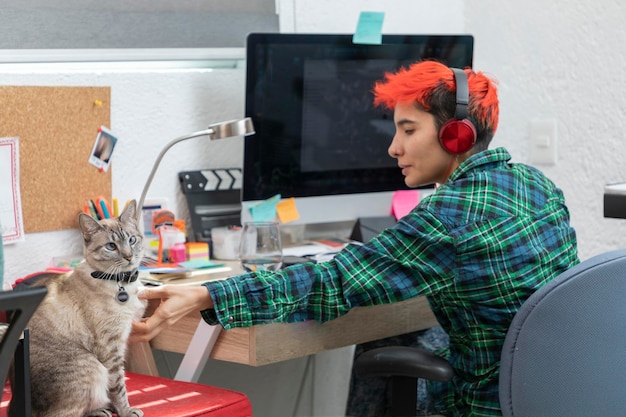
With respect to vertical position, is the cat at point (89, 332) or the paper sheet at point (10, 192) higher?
the paper sheet at point (10, 192)

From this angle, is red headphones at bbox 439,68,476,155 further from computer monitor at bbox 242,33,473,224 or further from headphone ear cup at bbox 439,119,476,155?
computer monitor at bbox 242,33,473,224

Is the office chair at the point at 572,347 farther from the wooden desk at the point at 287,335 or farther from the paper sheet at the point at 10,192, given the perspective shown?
the paper sheet at the point at 10,192

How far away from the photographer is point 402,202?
2.46 metres

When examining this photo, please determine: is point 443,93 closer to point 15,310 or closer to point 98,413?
point 98,413

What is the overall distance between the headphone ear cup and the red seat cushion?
2.00 ft

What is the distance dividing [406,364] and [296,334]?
251 millimetres

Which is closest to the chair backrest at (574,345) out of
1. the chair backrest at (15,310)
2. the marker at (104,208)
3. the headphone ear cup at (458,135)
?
the headphone ear cup at (458,135)

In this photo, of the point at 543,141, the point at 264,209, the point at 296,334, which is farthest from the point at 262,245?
the point at 543,141

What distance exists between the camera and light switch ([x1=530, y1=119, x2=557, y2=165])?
99.2 inches

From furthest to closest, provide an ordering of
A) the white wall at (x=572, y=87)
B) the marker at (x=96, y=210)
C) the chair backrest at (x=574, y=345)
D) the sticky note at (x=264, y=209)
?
the white wall at (x=572, y=87), the sticky note at (x=264, y=209), the marker at (x=96, y=210), the chair backrest at (x=574, y=345)

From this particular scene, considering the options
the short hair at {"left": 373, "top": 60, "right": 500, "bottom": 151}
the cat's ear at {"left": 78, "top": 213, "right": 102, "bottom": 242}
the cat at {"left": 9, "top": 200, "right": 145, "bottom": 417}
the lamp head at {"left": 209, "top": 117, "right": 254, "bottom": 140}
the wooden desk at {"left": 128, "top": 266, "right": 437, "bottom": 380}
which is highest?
the short hair at {"left": 373, "top": 60, "right": 500, "bottom": 151}

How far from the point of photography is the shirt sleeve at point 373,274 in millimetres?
1555

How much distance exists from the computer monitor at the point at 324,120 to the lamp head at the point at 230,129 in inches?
6.4

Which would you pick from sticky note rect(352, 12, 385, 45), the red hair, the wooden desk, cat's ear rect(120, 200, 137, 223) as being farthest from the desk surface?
sticky note rect(352, 12, 385, 45)
